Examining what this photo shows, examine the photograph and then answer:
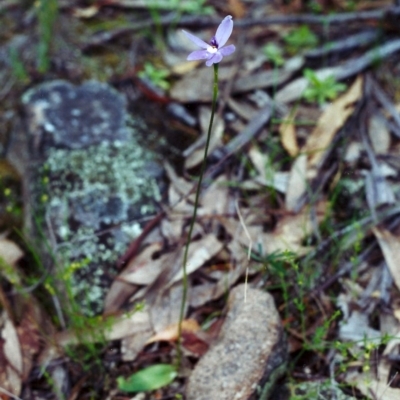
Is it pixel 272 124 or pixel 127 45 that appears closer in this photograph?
pixel 272 124

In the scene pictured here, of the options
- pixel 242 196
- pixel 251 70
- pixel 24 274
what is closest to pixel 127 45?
pixel 251 70

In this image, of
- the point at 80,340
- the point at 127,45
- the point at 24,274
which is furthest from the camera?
the point at 127,45

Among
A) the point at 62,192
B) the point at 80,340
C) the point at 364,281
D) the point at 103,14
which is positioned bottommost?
the point at 364,281

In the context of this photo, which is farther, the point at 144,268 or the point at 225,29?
the point at 144,268

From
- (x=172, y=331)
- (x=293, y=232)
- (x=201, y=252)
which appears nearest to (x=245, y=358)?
(x=172, y=331)

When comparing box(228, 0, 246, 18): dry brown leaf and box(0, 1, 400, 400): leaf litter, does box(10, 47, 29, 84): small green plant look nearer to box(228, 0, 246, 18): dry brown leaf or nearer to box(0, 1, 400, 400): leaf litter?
box(0, 1, 400, 400): leaf litter

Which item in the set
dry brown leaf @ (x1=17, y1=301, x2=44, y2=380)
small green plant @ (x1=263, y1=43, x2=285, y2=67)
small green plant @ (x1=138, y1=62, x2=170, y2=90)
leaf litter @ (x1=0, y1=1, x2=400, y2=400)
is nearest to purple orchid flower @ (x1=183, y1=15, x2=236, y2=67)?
leaf litter @ (x1=0, y1=1, x2=400, y2=400)

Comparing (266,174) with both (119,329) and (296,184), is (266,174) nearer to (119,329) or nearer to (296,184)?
(296,184)

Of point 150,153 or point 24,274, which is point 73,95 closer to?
point 150,153
